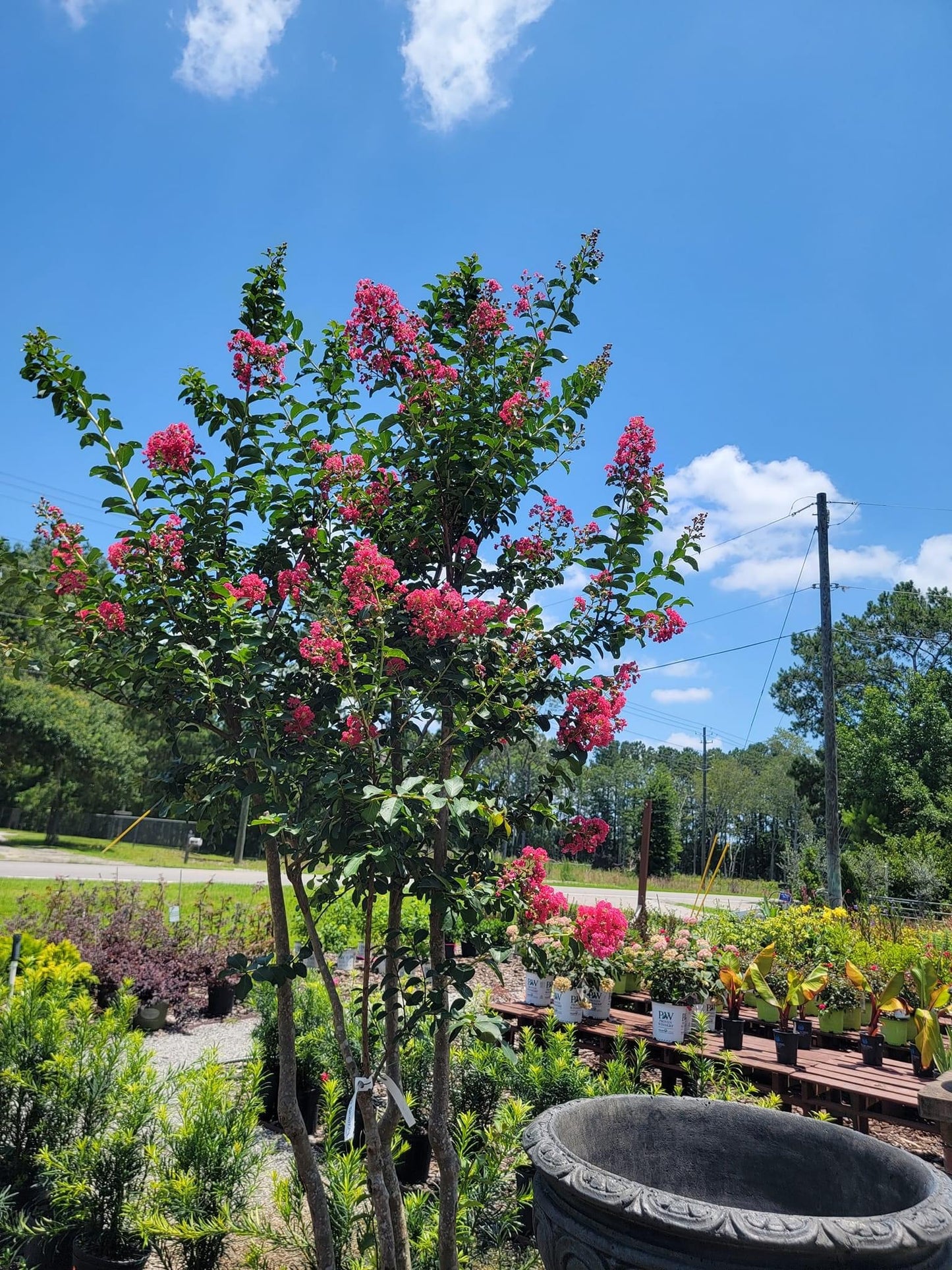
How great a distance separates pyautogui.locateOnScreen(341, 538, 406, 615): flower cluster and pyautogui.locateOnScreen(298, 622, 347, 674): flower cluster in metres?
0.11

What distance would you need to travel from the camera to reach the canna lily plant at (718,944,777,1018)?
5254mm

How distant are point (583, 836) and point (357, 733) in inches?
31.5

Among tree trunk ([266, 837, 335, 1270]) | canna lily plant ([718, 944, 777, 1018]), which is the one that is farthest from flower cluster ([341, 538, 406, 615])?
canna lily plant ([718, 944, 777, 1018])

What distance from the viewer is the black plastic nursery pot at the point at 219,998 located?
692 centimetres

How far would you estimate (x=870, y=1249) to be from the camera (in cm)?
128

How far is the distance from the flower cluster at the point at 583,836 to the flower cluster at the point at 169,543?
1.39 metres

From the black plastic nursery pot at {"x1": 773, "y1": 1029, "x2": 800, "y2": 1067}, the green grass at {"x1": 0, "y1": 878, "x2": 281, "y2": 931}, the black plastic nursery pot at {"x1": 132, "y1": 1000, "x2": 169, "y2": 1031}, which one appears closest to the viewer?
the black plastic nursery pot at {"x1": 773, "y1": 1029, "x2": 800, "y2": 1067}

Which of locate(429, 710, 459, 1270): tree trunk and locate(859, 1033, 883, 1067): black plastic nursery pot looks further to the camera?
locate(859, 1033, 883, 1067): black plastic nursery pot

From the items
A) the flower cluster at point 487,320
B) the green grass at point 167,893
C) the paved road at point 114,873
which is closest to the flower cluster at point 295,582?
the flower cluster at point 487,320

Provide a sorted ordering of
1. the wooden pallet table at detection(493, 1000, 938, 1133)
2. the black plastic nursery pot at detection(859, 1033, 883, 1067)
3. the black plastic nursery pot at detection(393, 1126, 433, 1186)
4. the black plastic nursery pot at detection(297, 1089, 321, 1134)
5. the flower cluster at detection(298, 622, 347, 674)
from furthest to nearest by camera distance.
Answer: the black plastic nursery pot at detection(859, 1033, 883, 1067), the black plastic nursery pot at detection(297, 1089, 321, 1134), the wooden pallet table at detection(493, 1000, 938, 1133), the black plastic nursery pot at detection(393, 1126, 433, 1186), the flower cluster at detection(298, 622, 347, 674)

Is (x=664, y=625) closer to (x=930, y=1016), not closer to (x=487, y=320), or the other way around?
(x=487, y=320)

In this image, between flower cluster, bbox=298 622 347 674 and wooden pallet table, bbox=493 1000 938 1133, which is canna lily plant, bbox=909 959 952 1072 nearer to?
wooden pallet table, bbox=493 1000 938 1133

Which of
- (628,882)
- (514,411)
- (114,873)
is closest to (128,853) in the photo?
(114,873)

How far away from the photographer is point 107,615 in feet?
7.16
